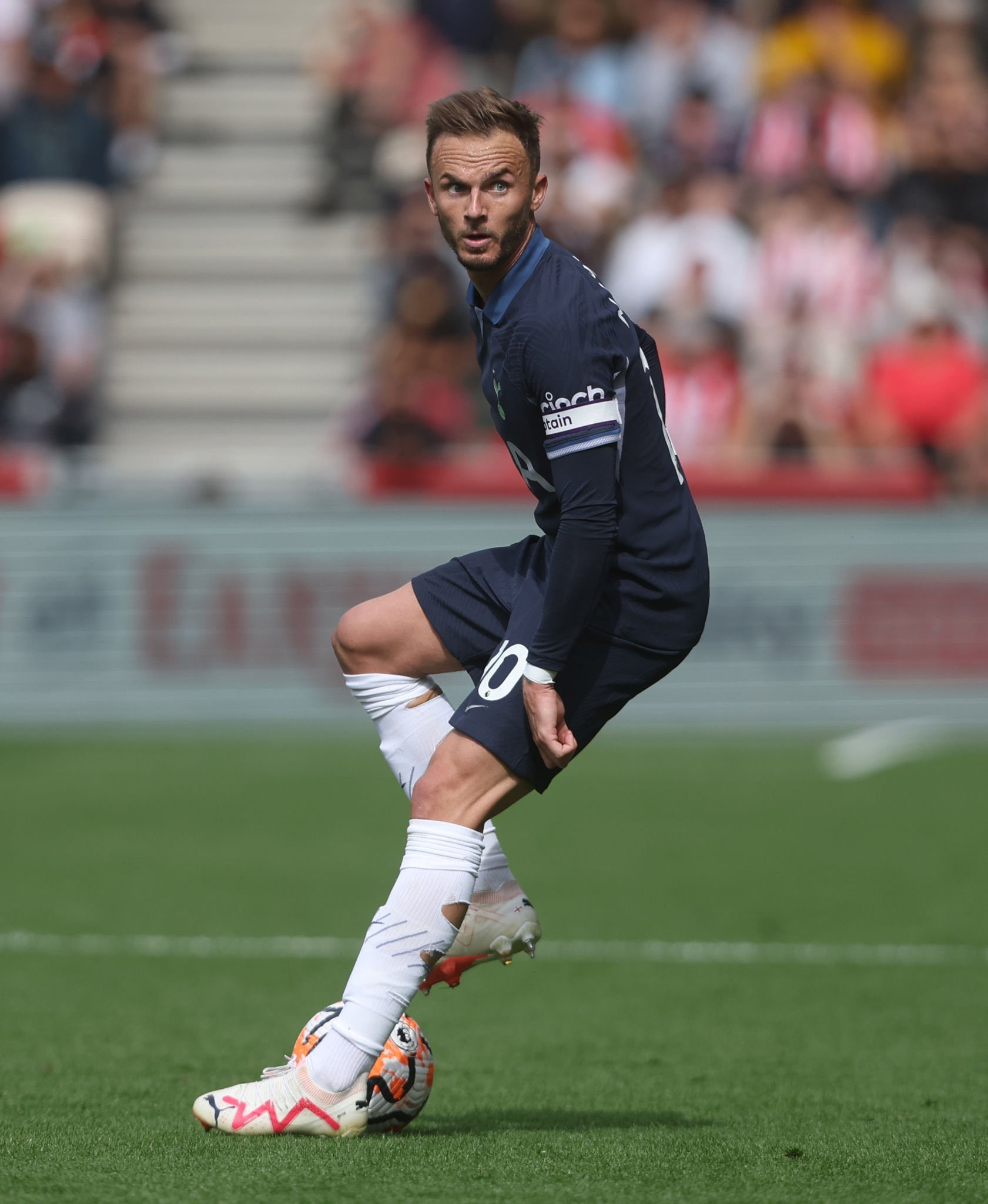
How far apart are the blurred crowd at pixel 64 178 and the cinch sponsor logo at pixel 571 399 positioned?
1090 cm

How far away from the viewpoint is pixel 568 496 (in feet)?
13.2

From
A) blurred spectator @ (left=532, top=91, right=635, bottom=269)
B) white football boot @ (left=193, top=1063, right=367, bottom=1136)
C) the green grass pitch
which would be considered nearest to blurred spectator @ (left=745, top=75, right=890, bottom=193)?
blurred spectator @ (left=532, top=91, right=635, bottom=269)

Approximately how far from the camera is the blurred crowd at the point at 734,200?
13.4 meters

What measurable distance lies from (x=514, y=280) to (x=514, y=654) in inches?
32.2

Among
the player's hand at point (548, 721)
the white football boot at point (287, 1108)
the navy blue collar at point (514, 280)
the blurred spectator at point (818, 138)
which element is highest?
the blurred spectator at point (818, 138)

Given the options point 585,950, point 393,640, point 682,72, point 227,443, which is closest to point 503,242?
point 393,640

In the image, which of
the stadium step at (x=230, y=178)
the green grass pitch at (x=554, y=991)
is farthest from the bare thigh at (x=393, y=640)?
the stadium step at (x=230, y=178)

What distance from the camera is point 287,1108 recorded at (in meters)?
4.19

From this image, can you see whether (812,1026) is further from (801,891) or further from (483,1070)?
(801,891)

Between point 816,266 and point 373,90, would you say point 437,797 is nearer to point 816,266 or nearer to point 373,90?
point 816,266

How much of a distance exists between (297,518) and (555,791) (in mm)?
2903

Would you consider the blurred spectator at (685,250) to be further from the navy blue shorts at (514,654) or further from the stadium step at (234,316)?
the navy blue shorts at (514,654)

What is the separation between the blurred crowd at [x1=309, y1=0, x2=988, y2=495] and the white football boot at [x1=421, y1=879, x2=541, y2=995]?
847 cm

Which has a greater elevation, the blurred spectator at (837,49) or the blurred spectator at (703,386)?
the blurred spectator at (837,49)
